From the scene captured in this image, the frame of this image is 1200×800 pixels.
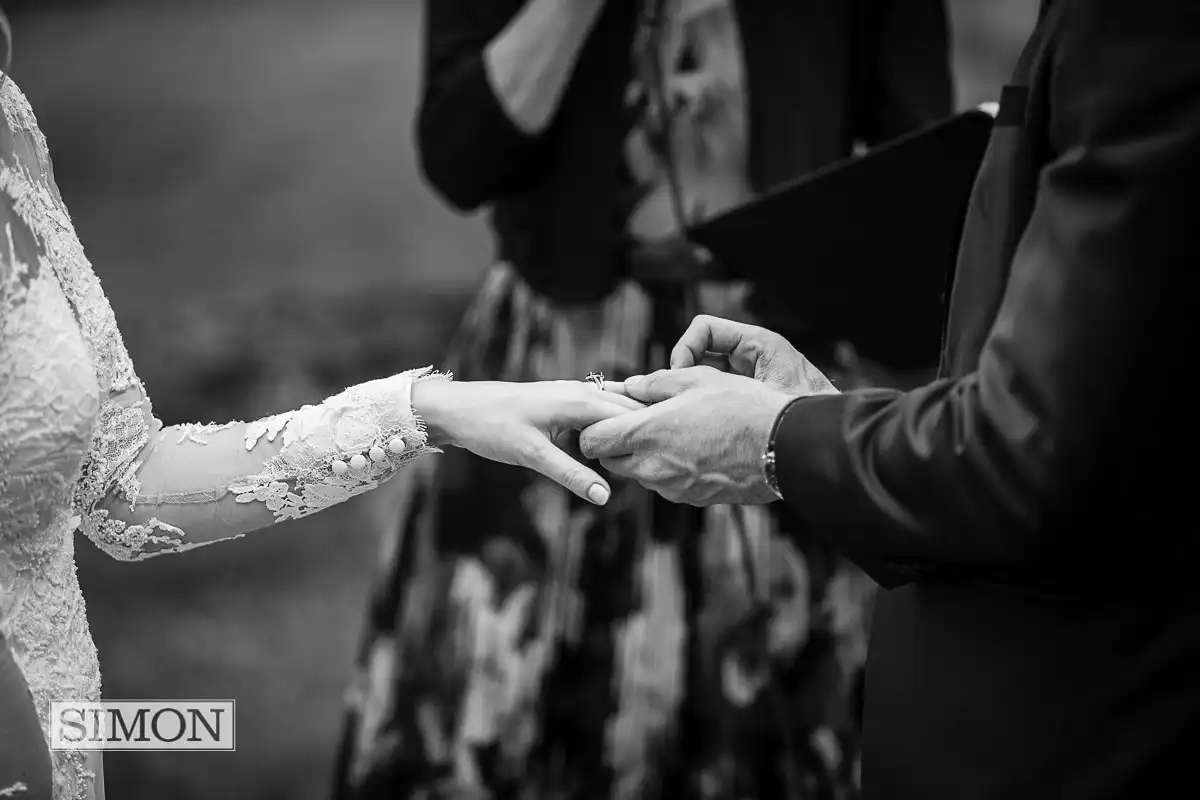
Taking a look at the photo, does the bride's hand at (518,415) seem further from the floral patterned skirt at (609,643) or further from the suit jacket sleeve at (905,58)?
the suit jacket sleeve at (905,58)

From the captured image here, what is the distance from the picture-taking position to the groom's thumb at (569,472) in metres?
0.89

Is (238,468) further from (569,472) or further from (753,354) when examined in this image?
(753,354)

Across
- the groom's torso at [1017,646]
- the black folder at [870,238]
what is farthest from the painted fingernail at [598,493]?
the black folder at [870,238]

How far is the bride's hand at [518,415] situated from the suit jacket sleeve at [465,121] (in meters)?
0.52

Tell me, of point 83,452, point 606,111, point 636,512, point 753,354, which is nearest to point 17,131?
point 83,452

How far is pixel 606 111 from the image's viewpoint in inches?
56.2

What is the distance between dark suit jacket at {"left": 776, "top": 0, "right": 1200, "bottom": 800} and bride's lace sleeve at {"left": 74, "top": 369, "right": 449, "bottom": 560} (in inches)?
15.2

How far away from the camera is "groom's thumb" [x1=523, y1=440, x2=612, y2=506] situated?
0.89 m

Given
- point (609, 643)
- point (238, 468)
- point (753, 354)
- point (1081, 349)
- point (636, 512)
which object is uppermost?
point (1081, 349)

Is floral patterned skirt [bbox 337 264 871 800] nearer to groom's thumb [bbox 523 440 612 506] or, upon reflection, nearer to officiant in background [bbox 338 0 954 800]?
officiant in background [bbox 338 0 954 800]

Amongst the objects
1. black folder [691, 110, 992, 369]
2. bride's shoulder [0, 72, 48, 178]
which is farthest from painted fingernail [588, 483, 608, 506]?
bride's shoulder [0, 72, 48, 178]

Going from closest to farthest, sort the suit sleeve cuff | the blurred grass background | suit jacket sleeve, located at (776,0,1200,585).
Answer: suit jacket sleeve, located at (776,0,1200,585)
the suit sleeve cuff
the blurred grass background

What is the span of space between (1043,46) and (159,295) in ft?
4.75

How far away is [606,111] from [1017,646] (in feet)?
3.07
